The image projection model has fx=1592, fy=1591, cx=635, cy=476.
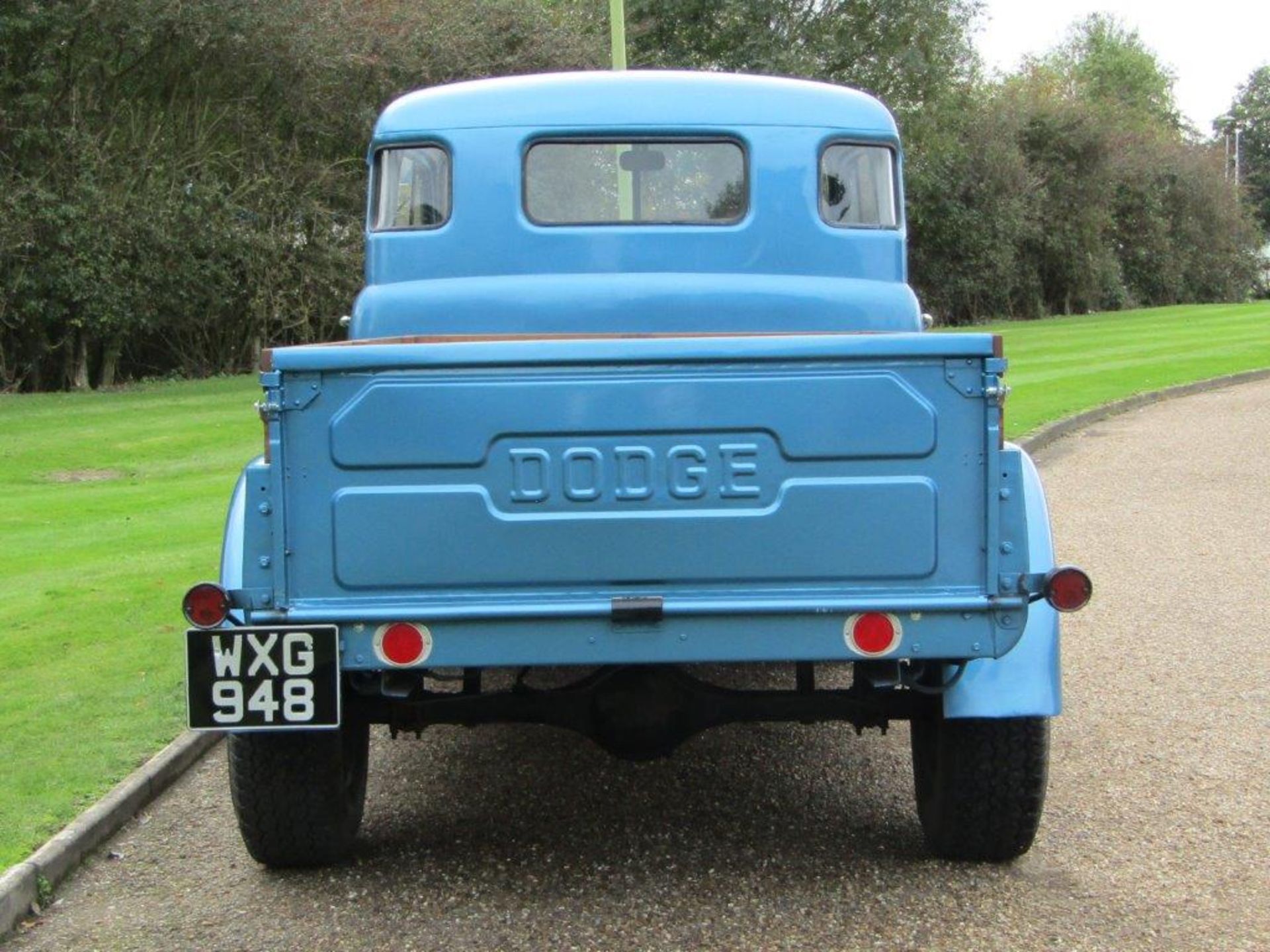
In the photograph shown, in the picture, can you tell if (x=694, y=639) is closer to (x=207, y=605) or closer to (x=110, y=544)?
(x=207, y=605)

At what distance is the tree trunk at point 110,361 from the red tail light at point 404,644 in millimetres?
20369

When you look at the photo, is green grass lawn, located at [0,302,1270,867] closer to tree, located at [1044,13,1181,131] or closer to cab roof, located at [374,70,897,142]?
cab roof, located at [374,70,897,142]

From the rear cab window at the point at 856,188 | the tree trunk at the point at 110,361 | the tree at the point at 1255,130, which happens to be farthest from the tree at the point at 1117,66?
the rear cab window at the point at 856,188

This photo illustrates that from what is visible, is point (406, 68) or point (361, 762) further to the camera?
point (406, 68)

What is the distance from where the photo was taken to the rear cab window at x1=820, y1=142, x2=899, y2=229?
6.23 metres

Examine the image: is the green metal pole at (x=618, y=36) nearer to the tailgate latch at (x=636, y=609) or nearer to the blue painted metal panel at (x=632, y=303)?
the blue painted metal panel at (x=632, y=303)

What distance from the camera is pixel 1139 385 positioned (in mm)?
21281

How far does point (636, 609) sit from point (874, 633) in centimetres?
59

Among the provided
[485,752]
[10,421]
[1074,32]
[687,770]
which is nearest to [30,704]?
[485,752]

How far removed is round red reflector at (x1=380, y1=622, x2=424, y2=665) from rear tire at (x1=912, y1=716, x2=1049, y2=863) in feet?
4.91

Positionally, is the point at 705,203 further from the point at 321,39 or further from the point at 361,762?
the point at 321,39

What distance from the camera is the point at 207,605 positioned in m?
3.90

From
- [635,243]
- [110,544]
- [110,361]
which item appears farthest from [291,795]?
[110,361]

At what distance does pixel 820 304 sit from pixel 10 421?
1445cm
